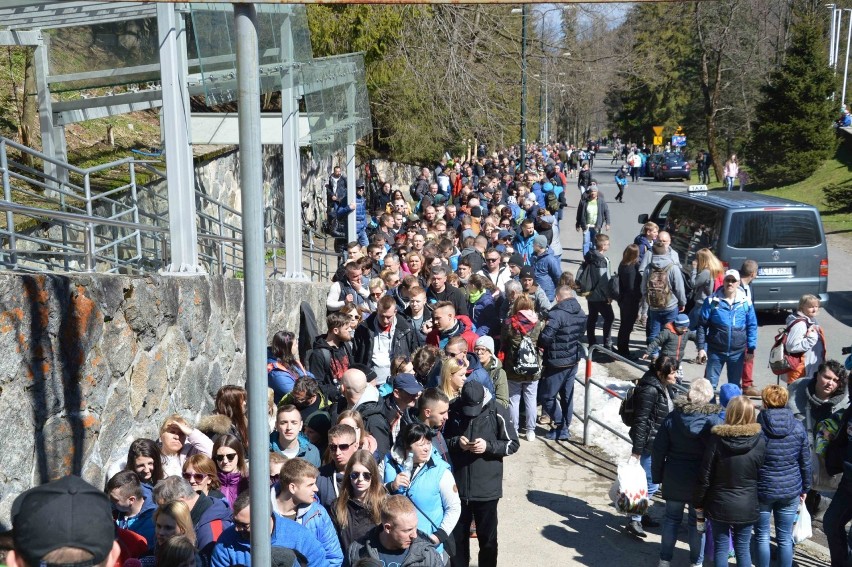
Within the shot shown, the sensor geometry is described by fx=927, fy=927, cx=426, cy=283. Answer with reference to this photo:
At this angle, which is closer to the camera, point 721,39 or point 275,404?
point 275,404

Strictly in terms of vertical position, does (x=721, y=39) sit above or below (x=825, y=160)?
Answer: above

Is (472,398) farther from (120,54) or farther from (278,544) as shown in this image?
(120,54)

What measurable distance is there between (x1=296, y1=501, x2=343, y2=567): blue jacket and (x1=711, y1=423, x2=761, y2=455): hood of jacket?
265 cm

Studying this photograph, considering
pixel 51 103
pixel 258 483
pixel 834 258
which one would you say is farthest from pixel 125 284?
pixel 834 258

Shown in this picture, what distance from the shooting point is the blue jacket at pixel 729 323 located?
32.7 ft

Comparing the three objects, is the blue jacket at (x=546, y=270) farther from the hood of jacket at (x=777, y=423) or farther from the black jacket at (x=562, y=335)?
the hood of jacket at (x=777, y=423)

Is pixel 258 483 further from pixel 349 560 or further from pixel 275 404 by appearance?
pixel 275 404

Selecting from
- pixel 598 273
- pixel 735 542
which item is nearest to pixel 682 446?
pixel 735 542

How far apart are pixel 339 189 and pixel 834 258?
12.1 meters

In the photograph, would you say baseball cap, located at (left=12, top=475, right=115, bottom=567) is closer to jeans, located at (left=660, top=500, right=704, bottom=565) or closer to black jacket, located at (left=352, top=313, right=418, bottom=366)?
jeans, located at (left=660, top=500, right=704, bottom=565)

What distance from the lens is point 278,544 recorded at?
165 inches

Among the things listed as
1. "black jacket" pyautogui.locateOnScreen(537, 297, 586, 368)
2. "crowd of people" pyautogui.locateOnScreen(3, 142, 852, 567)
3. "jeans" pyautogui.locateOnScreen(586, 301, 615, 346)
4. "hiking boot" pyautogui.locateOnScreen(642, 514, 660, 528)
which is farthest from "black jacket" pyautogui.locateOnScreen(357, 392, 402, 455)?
"jeans" pyautogui.locateOnScreen(586, 301, 615, 346)

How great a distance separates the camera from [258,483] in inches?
106

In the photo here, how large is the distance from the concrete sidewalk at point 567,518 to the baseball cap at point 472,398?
146 centimetres
